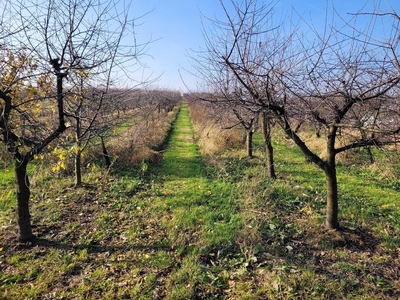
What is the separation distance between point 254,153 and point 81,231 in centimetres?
689

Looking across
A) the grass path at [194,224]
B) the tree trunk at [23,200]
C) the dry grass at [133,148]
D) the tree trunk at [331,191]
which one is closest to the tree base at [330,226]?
the tree trunk at [331,191]

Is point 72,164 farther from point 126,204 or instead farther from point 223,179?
point 223,179

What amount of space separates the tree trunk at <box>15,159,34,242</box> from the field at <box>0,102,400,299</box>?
15 centimetres

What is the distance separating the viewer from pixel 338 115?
3424mm

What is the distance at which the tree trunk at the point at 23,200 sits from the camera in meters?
3.64

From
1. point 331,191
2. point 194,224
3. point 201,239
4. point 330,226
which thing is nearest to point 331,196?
point 331,191

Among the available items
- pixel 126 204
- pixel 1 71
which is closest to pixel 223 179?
pixel 126 204

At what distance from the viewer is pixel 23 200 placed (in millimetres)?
3773

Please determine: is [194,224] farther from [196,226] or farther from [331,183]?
[331,183]

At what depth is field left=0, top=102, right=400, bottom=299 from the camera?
297cm

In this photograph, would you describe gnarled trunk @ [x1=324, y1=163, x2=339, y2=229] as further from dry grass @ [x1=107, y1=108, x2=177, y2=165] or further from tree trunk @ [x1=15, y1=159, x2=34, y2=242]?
dry grass @ [x1=107, y1=108, x2=177, y2=165]

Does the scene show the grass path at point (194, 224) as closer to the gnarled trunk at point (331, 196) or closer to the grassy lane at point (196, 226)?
the grassy lane at point (196, 226)

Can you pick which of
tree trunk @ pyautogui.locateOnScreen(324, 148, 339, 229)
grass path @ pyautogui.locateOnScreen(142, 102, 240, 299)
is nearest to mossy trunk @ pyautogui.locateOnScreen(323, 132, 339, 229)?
tree trunk @ pyautogui.locateOnScreen(324, 148, 339, 229)

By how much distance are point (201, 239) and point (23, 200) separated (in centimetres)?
270
